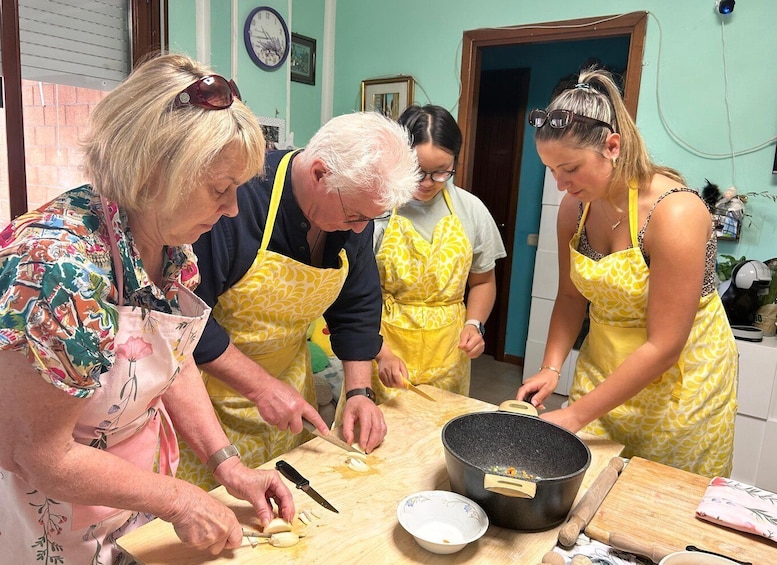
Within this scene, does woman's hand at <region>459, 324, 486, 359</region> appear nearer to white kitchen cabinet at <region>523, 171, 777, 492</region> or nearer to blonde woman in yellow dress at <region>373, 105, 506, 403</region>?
blonde woman in yellow dress at <region>373, 105, 506, 403</region>

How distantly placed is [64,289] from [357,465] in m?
0.64

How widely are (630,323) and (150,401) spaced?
1.03m

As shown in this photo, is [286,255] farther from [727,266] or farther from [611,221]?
[727,266]

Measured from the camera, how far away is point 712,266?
138cm

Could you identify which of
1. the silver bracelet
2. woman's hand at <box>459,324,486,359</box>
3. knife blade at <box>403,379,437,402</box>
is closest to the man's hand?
knife blade at <box>403,379,437,402</box>

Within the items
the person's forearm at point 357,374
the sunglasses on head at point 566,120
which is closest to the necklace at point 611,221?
the sunglasses on head at point 566,120

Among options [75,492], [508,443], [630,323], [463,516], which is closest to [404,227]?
[630,323]

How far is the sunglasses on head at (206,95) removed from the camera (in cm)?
75

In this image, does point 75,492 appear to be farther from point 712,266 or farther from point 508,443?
point 712,266

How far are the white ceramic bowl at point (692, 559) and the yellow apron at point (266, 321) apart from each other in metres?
0.82

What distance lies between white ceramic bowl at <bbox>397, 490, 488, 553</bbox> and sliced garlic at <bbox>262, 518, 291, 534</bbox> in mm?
175

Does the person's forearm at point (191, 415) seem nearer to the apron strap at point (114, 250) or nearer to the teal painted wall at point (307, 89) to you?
the apron strap at point (114, 250)

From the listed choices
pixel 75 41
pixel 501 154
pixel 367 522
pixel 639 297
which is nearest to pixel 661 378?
pixel 639 297

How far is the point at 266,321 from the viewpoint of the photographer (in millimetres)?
1292
